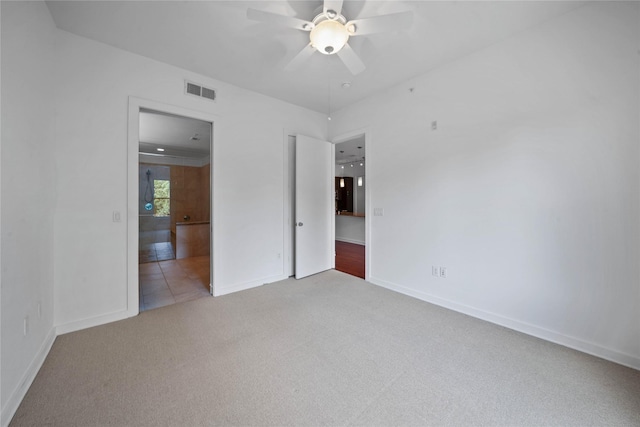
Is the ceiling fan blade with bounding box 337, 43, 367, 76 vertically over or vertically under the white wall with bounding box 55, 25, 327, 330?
over

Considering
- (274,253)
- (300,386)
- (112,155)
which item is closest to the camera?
(300,386)

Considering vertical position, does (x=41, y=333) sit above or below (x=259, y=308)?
above

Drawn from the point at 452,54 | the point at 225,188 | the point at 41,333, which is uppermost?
the point at 452,54

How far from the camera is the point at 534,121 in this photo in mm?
2135

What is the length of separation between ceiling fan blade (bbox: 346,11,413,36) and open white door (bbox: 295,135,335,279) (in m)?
1.97

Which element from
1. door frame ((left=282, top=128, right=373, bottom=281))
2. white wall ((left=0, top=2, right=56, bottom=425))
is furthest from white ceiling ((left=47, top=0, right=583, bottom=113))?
door frame ((left=282, top=128, right=373, bottom=281))

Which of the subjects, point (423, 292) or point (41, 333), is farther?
point (423, 292)

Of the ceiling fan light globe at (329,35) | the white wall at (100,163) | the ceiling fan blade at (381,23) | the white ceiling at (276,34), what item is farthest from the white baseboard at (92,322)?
the ceiling fan blade at (381,23)

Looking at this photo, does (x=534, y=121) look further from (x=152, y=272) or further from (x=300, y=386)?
(x=152, y=272)

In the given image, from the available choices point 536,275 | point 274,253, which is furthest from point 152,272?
point 536,275

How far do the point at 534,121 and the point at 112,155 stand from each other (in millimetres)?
3980

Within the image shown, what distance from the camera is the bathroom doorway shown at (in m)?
3.41

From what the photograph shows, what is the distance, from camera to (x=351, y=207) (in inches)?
361

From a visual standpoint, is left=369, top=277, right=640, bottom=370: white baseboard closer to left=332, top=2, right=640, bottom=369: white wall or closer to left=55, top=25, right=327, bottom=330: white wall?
left=332, top=2, right=640, bottom=369: white wall
